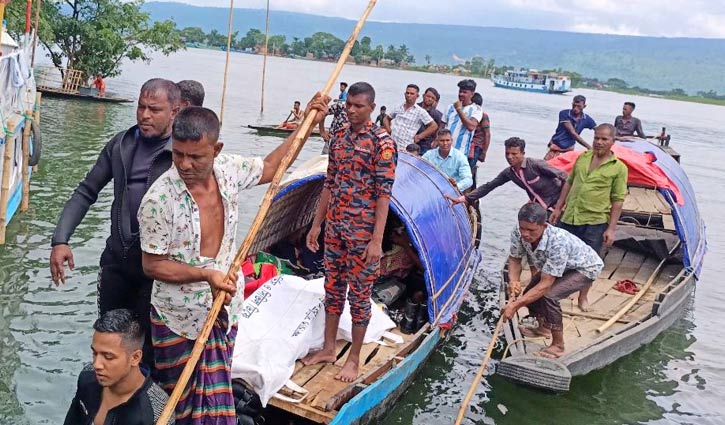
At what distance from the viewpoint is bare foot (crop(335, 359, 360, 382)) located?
4.90 m

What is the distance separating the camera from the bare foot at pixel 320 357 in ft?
16.8

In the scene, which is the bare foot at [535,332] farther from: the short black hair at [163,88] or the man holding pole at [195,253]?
the short black hair at [163,88]

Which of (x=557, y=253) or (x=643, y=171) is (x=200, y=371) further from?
(x=643, y=171)

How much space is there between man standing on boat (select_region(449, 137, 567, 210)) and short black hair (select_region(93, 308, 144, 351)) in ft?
14.6

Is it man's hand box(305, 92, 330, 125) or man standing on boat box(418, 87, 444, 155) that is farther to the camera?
man standing on boat box(418, 87, 444, 155)

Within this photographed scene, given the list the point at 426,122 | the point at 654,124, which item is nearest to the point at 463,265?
the point at 426,122

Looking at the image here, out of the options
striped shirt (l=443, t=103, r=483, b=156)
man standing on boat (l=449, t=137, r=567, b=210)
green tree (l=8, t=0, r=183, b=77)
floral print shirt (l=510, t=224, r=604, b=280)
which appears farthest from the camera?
green tree (l=8, t=0, r=183, b=77)

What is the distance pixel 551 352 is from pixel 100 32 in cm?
2387

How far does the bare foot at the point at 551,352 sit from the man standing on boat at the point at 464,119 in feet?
14.5

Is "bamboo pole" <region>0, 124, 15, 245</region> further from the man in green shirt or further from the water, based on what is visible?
the man in green shirt

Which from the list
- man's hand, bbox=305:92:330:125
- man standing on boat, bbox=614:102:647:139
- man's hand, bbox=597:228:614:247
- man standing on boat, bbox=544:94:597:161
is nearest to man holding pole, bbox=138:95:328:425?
man's hand, bbox=305:92:330:125

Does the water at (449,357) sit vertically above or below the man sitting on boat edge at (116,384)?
below

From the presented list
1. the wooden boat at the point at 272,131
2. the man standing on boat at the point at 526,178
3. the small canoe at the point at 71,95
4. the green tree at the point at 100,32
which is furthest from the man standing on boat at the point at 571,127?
the green tree at the point at 100,32

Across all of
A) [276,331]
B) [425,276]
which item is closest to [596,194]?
[425,276]
